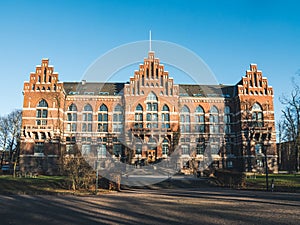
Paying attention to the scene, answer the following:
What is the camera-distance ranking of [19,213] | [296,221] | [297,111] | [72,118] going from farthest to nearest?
[72,118] < [297,111] < [19,213] < [296,221]

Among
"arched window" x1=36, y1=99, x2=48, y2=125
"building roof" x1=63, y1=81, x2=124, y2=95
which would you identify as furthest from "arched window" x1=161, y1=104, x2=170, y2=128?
"arched window" x1=36, y1=99, x2=48, y2=125

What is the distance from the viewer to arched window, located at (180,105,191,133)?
44969mm

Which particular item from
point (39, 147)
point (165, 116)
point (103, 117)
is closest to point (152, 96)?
point (165, 116)

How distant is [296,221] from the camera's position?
368 inches

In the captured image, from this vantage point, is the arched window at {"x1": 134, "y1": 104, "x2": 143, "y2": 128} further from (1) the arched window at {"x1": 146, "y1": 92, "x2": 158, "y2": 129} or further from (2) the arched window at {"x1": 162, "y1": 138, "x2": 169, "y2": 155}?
(2) the arched window at {"x1": 162, "y1": 138, "x2": 169, "y2": 155}

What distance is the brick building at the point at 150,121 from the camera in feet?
134

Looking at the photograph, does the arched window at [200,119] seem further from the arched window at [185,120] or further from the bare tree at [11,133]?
the bare tree at [11,133]

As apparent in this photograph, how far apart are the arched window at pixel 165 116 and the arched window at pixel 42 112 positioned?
19.3 m

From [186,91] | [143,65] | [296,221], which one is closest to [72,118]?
[143,65]

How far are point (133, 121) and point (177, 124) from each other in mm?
7549

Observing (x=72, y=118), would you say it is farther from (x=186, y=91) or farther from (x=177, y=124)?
(x=186, y=91)

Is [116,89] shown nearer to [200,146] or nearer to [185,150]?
[185,150]

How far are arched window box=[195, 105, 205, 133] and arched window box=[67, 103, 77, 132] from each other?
844 inches

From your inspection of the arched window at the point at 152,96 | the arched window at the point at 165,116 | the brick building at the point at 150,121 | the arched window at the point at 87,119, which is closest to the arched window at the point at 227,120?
the brick building at the point at 150,121
